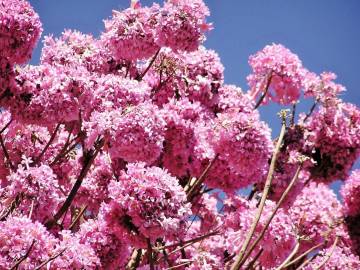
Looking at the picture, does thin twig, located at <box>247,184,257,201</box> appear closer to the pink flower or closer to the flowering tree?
the flowering tree

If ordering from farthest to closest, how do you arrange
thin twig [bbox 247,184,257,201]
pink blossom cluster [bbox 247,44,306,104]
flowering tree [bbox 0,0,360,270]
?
thin twig [bbox 247,184,257,201] → pink blossom cluster [bbox 247,44,306,104] → flowering tree [bbox 0,0,360,270]

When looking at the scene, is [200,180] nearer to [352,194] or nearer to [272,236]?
[272,236]

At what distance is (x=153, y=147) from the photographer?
16.8 ft

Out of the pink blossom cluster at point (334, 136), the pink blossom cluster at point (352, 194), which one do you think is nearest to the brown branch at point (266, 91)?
the pink blossom cluster at point (334, 136)

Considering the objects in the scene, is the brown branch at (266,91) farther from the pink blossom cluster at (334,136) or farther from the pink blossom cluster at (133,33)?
the pink blossom cluster at (133,33)

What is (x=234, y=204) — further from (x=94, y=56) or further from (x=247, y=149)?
(x=94, y=56)

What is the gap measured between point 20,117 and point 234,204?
3.41 meters

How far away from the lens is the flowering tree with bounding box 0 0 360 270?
442 cm

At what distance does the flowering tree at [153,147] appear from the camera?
4.42m

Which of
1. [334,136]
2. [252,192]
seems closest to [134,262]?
[252,192]

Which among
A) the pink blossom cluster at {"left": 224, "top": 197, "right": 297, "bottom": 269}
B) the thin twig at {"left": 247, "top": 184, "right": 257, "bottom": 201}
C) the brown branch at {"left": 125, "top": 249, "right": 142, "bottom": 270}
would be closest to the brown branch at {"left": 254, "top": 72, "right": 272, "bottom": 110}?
the thin twig at {"left": 247, "top": 184, "right": 257, "bottom": 201}

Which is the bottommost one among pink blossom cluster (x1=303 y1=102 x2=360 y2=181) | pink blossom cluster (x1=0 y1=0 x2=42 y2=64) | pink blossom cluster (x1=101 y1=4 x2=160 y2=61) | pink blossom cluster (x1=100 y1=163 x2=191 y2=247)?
pink blossom cluster (x1=100 y1=163 x2=191 y2=247)

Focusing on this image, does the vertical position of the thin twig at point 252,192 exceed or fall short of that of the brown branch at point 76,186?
it exceeds it

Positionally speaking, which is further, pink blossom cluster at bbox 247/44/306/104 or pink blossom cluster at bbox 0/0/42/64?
pink blossom cluster at bbox 247/44/306/104
